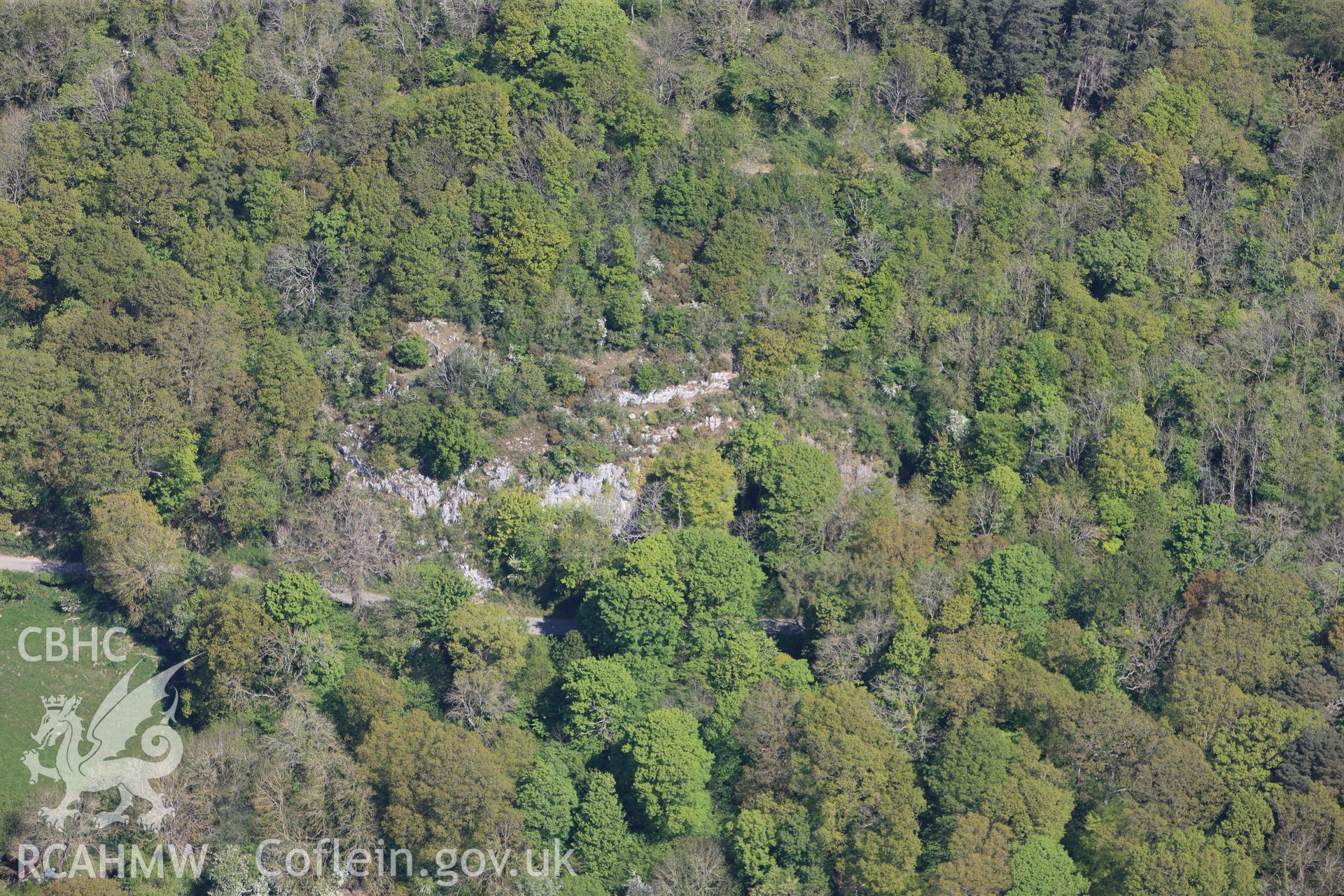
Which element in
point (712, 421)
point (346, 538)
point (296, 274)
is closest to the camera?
point (346, 538)

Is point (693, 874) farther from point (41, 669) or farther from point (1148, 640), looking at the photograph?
point (41, 669)

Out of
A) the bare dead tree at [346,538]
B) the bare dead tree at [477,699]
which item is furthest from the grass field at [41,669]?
the bare dead tree at [477,699]

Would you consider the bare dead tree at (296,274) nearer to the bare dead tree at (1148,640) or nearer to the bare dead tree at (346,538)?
the bare dead tree at (346,538)

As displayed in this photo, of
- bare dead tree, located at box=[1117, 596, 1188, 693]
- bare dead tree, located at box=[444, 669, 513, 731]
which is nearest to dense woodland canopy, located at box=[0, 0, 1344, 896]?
bare dead tree, located at box=[444, 669, 513, 731]

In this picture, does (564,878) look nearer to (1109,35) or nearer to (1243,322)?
(1243,322)

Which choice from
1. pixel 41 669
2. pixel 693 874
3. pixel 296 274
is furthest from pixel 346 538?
pixel 693 874
